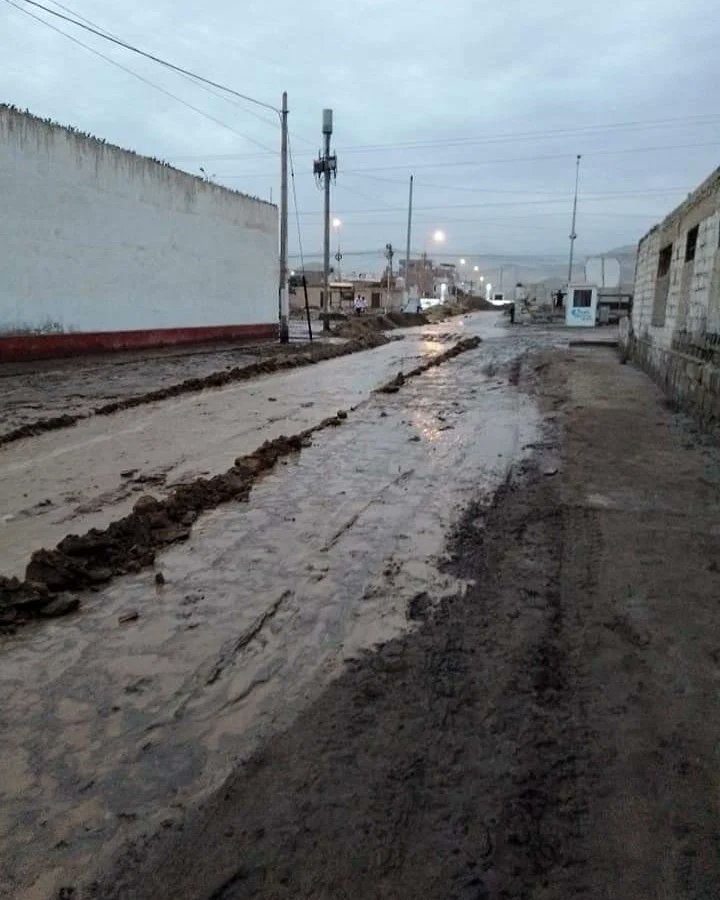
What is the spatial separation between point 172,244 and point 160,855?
2375 cm

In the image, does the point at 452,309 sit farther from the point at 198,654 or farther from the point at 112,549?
the point at 198,654

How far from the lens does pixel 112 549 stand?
4742mm

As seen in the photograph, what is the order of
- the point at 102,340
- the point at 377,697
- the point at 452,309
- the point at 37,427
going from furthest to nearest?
the point at 452,309, the point at 102,340, the point at 37,427, the point at 377,697

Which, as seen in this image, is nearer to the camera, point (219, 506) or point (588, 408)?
point (219, 506)

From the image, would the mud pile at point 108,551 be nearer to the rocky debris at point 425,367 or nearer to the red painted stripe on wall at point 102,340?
the rocky debris at point 425,367

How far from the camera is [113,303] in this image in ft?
68.3

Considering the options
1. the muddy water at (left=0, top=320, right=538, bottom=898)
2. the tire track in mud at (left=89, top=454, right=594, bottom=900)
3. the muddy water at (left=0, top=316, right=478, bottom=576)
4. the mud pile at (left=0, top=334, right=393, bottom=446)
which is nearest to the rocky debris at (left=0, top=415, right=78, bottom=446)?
the mud pile at (left=0, top=334, right=393, bottom=446)

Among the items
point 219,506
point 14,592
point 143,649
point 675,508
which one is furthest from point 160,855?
point 675,508

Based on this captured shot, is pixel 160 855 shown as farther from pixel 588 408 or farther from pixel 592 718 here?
pixel 588 408

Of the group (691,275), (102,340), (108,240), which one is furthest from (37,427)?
(108,240)

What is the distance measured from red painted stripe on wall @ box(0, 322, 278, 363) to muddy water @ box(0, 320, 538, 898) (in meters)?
13.3

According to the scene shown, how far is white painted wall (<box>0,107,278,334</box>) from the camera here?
17.4 m

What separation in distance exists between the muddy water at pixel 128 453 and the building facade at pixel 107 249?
25.9 ft

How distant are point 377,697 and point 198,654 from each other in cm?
97
